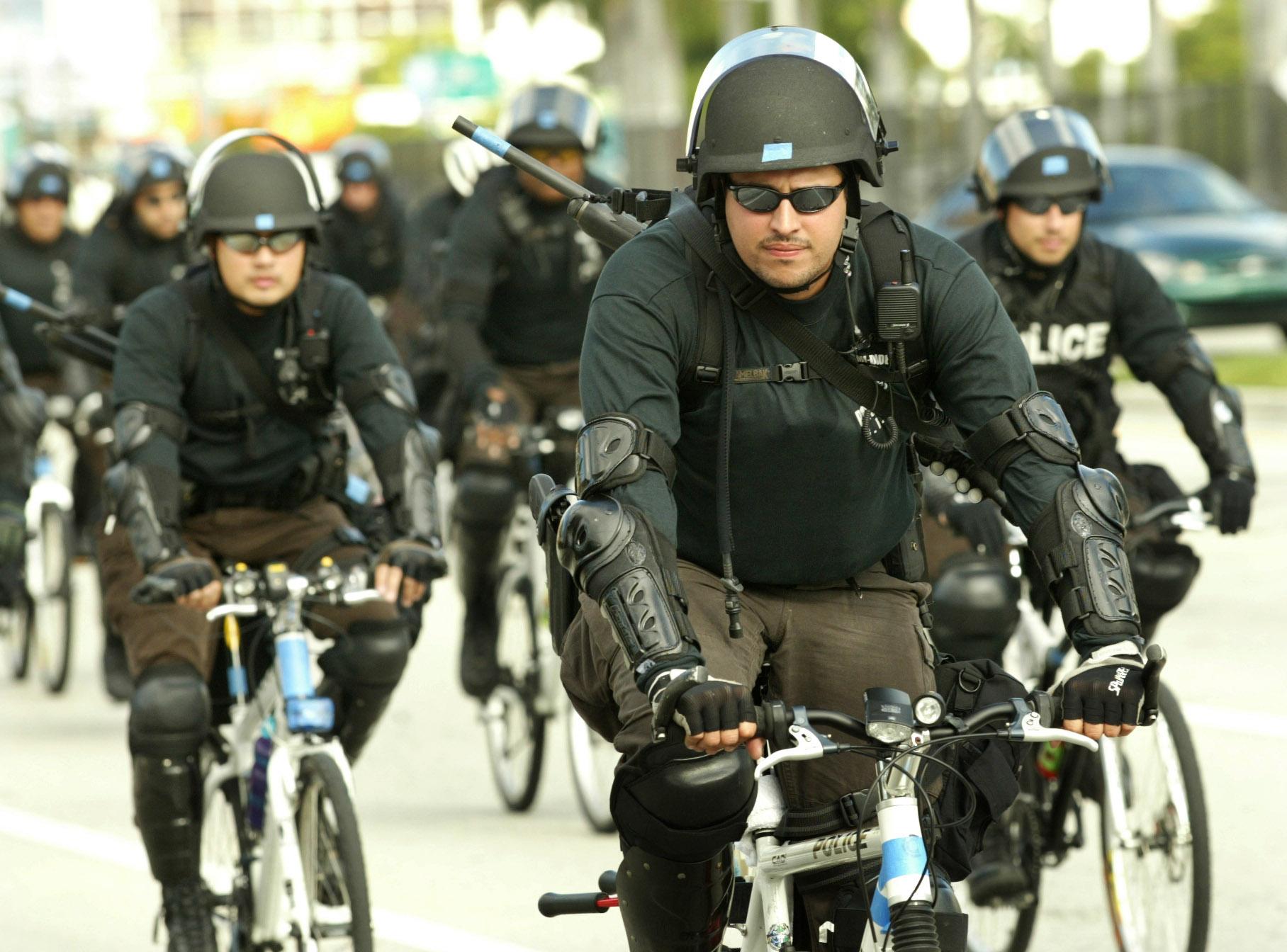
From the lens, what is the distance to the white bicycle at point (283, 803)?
16.4 feet

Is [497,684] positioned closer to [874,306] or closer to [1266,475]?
[874,306]

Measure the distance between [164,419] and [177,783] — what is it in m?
0.89

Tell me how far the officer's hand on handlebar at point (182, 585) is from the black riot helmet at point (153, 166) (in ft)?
16.1

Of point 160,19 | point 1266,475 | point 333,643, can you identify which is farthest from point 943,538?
point 160,19

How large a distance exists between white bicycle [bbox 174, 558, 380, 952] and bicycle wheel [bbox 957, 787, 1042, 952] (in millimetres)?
A: 1628

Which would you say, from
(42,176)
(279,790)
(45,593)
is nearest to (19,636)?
(45,593)

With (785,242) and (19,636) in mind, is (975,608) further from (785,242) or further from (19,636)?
(19,636)

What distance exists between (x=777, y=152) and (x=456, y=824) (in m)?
4.35

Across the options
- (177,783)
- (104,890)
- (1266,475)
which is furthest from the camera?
(1266,475)

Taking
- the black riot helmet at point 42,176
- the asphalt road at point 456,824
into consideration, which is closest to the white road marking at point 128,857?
the asphalt road at point 456,824

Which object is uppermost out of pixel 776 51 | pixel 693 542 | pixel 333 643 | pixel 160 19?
pixel 160 19

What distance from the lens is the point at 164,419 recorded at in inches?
225

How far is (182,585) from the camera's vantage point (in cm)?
525

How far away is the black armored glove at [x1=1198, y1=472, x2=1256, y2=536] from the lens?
575 centimetres
